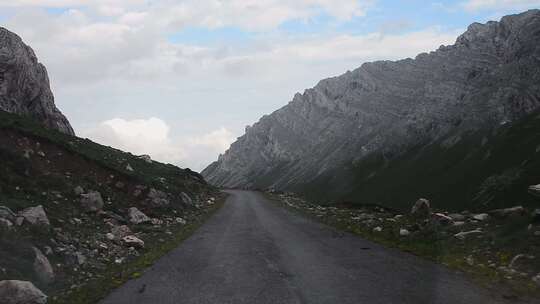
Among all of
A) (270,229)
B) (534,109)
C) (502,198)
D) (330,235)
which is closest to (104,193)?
(270,229)

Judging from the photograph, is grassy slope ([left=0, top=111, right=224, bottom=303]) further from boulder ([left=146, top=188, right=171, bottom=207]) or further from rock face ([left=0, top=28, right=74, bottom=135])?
rock face ([left=0, top=28, right=74, bottom=135])

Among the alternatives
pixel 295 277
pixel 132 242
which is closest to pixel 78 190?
pixel 132 242

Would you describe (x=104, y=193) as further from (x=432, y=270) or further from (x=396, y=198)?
(x=396, y=198)

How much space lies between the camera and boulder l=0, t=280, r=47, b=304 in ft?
41.9

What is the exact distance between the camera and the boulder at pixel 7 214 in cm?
1881

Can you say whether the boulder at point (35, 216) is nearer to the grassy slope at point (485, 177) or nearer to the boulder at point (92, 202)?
the boulder at point (92, 202)

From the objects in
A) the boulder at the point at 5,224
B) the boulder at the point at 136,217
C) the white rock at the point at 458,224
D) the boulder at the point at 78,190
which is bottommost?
the white rock at the point at 458,224

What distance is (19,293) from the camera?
1296 cm

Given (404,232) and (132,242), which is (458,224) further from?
(132,242)

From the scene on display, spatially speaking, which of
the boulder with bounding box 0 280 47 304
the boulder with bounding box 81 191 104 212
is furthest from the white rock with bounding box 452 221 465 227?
the boulder with bounding box 81 191 104 212

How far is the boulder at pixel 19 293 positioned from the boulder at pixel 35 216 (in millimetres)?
7256

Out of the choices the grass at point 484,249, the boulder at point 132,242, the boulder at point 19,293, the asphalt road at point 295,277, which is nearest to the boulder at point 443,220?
the grass at point 484,249

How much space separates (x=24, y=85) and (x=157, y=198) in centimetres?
3619

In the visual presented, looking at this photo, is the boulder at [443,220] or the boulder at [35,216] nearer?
the boulder at [35,216]
